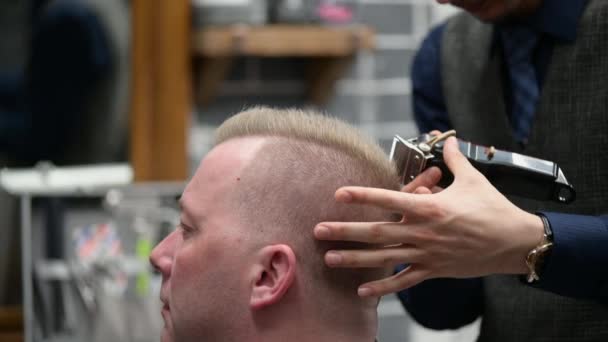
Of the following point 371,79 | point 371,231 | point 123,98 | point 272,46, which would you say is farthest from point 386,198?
point 371,79

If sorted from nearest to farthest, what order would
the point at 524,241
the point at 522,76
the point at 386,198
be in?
the point at 386,198, the point at 524,241, the point at 522,76

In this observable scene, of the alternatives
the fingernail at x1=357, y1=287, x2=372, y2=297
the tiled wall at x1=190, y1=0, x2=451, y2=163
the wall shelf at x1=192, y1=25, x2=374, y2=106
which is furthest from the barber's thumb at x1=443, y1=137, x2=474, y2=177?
the tiled wall at x1=190, y1=0, x2=451, y2=163

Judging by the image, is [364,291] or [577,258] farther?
[577,258]

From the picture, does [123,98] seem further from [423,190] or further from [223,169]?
[423,190]

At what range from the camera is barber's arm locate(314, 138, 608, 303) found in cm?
135

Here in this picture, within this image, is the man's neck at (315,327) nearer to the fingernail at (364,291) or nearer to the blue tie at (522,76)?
the fingernail at (364,291)

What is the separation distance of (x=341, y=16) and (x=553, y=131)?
6.73ft

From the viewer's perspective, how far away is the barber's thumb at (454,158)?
4.76 feet

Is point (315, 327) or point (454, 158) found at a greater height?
point (454, 158)

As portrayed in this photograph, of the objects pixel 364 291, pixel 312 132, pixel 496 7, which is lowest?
pixel 364 291

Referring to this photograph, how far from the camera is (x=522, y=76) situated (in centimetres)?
199

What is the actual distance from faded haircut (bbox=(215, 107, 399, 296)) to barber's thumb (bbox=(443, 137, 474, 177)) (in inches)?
4.4

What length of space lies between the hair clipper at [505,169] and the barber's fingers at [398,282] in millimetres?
211

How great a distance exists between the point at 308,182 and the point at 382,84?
8.56 feet
